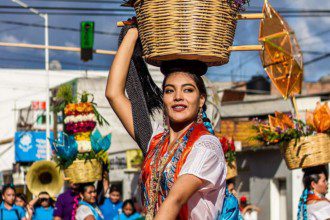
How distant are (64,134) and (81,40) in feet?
25.9

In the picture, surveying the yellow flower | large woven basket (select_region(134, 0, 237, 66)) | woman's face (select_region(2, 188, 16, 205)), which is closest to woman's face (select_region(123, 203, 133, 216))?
woman's face (select_region(2, 188, 16, 205))

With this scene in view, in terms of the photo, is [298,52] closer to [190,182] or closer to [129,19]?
[129,19]

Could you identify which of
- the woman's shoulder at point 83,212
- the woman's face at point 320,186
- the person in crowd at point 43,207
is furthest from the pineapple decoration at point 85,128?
the person in crowd at point 43,207

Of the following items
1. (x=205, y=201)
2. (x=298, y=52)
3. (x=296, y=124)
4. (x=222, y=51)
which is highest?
(x=298, y=52)

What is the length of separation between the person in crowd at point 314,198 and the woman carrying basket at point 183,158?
486cm

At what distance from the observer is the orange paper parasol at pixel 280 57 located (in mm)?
10922

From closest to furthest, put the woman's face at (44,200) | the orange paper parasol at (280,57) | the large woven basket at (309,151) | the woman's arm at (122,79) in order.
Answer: the woman's arm at (122,79) < the large woven basket at (309,151) < the orange paper parasol at (280,57) < the woman's face at (44,200)

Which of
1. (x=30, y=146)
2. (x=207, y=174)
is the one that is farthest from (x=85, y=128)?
(x=30, y=146)

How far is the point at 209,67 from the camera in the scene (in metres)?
4.91

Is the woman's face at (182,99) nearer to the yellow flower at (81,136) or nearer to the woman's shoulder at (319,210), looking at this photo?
the woman's shoulder at (319,210)

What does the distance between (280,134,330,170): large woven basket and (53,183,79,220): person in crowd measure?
346cm

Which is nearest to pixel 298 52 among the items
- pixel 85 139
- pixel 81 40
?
pixel 85 139

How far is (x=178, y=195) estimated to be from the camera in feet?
13.6

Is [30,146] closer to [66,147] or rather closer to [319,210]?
[66,147]
